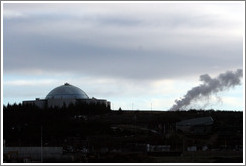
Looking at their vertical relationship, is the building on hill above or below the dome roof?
below

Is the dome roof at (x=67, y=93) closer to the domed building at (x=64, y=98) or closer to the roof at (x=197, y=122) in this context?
the domed building at (x=64, y=98)

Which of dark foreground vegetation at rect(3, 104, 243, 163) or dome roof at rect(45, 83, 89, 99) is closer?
dark foreground vegetation at rect(3, 104, 243, 163)

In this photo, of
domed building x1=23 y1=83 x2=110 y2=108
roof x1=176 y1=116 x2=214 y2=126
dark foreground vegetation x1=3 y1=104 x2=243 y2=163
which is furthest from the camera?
domed building x1=23 y1=83 x2=110 y2=108

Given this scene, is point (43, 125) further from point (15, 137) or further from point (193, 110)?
point (193, 110)

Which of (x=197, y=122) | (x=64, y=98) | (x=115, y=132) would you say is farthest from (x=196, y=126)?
(x=64, y=98)

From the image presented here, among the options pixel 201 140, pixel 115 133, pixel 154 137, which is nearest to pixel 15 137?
pixel 115 133

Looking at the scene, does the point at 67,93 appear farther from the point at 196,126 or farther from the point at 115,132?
the point at 115,132

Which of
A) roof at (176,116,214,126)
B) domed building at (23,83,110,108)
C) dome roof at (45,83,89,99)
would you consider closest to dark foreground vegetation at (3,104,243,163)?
roof at (176,116,214,126)

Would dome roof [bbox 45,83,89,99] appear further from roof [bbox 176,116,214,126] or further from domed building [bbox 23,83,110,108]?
roof [bbox 176,116,214,126]

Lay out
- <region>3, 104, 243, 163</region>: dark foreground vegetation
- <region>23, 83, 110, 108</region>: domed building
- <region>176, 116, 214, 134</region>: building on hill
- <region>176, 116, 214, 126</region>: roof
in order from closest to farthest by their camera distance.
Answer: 1. <region>3, 104, 243, 163</region>: dark foreground vegetation
2. <region>176, 116, 214, 134</region>: building on hill
3. <region>176, 116, 214, 126</region>: roof
4. <region>23, 83, 110, 108</region>: domed building
